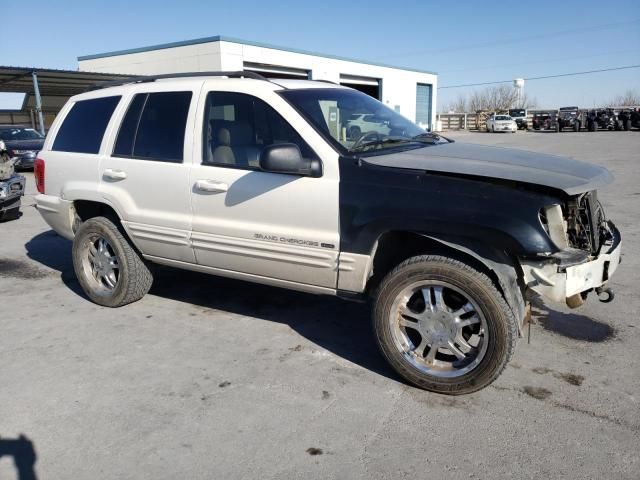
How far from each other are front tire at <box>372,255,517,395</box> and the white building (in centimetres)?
2233

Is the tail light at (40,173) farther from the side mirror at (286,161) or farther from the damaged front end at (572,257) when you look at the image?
the damaged front end at (572,257)

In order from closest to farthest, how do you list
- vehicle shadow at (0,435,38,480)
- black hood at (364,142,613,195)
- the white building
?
1. vehicle shadow at (0,435,38,480)
2. black hood at (364,142,613,195)
3. the white building

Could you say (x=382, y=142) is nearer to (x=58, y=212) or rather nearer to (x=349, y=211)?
(x=349, y=211)

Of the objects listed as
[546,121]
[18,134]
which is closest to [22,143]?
[18,134]

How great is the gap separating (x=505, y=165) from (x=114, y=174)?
3.16 metres

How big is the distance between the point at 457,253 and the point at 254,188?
4.78 ft

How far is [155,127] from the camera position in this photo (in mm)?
4371

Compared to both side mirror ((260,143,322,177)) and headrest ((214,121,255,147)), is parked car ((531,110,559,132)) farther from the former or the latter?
side mirror ((260,143,322,177))

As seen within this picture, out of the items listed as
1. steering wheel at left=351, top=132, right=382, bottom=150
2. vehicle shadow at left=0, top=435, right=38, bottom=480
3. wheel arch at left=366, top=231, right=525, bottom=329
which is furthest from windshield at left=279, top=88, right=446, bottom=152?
vehicle shadow at left=0, top=435, right=38, bottom=480

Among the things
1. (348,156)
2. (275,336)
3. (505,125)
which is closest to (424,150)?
(348,156)

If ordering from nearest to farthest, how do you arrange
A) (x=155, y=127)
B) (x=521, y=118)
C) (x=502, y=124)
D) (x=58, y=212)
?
(x=155, y=127)
(x=58, y=212)
(x=502, y=124)
(x=521, y=118)

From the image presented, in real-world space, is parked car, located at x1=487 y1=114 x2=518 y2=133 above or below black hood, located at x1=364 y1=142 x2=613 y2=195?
above

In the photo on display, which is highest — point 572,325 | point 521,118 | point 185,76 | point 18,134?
point 521,118

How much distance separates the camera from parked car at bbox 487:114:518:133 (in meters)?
45.8
